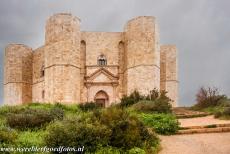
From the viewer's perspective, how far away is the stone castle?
3344cm

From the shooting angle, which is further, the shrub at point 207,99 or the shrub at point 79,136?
the shrub at point 207,99

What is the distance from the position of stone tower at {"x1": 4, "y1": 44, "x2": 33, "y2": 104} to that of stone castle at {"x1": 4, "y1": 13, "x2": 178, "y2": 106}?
1.48m

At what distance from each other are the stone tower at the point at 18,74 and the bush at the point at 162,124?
2619cm

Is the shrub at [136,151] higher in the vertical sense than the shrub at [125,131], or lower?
lower

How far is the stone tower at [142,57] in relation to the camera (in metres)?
33.9

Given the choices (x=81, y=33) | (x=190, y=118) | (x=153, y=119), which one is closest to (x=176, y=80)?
(x=81, y=33)

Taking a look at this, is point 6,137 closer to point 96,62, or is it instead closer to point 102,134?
point 102,134

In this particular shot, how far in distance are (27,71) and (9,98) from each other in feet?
9.83

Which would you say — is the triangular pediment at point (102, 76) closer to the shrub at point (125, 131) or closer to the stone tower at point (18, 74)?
the stone tower at point (18, 74)

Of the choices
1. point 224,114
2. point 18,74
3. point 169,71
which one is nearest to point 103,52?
point 169,71

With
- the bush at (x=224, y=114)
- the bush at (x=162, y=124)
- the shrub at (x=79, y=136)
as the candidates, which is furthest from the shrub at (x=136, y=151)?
the bush at (x=224, y=114)

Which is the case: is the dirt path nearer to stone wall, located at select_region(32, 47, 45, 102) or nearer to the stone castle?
the stone castle

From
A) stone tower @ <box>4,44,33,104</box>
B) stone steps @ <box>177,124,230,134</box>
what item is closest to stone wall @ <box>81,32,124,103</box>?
stone tower @ <box>4,44,33,104</box>

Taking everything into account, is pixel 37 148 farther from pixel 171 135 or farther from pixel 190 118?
pixel 190 118
